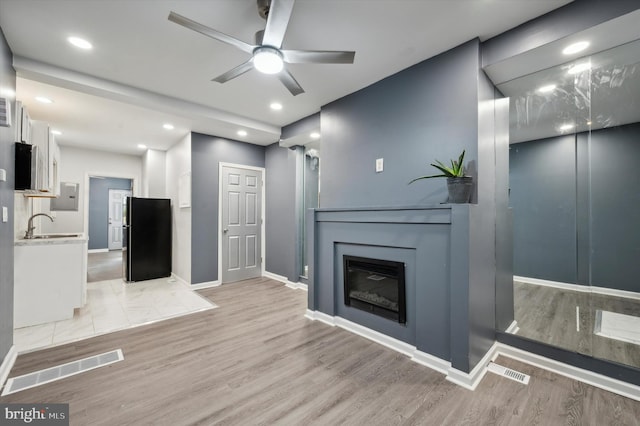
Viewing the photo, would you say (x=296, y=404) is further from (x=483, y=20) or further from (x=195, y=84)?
(x=195, y=84)

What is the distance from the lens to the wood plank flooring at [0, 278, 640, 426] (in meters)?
1.67

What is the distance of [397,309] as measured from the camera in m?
2.52

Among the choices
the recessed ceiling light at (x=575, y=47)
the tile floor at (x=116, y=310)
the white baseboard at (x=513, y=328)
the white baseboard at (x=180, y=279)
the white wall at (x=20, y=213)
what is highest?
the recessed ceiling light at (x=575, y=47)

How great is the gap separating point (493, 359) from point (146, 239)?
5.32 meters

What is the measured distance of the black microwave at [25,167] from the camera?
2.42m

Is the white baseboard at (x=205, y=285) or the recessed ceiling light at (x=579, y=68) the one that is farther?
the white baseboard at (x=205, y=285)

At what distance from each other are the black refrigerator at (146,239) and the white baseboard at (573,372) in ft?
17.2

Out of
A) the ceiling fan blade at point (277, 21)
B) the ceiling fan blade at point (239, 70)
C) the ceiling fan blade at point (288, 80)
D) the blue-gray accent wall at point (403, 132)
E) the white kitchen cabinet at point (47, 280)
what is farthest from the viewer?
the white kitchen cabinet at point (47, 280)

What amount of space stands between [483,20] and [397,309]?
7.91 feet

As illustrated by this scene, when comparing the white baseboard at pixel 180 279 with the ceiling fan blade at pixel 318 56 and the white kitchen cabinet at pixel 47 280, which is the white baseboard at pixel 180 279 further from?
the ceiling fan blade at pixel 318 56

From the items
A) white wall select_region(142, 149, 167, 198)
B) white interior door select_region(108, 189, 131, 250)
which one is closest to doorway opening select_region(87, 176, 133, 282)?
white interior door select_region(108, 189, 131, 250)

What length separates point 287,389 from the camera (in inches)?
75.6

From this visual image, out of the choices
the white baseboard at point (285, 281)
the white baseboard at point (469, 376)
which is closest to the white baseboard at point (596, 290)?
the white baseboard at point (469, 376)

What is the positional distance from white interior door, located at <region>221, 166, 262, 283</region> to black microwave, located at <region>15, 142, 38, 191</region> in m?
2.53
